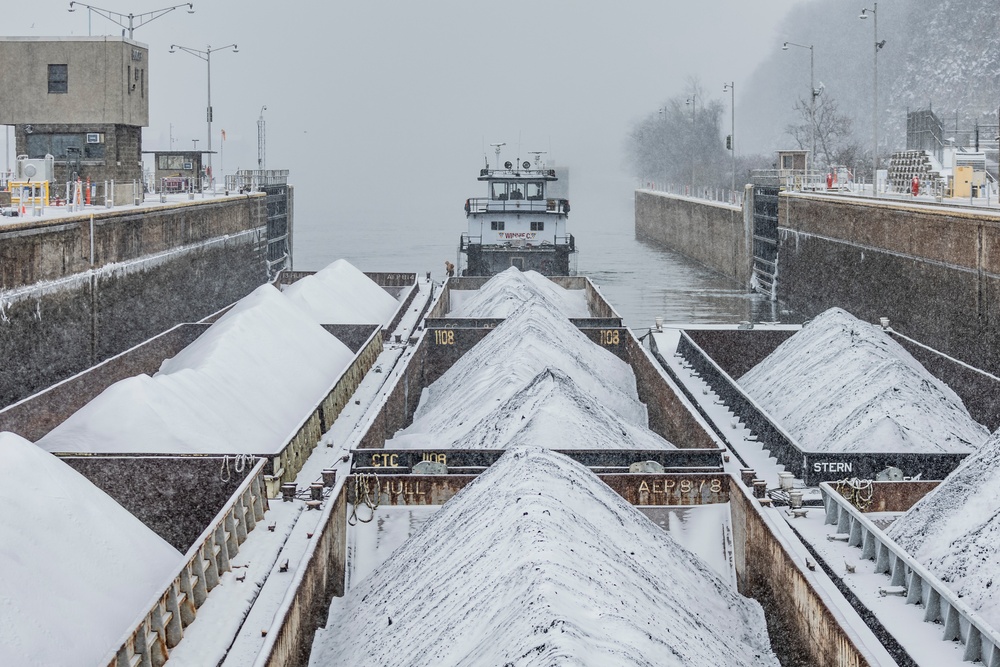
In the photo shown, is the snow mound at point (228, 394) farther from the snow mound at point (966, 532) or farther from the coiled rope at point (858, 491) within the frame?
the snow mound at point (966, 532)

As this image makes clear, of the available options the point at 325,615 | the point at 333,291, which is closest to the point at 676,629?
the point at 325,615

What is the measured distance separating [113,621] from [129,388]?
511cm

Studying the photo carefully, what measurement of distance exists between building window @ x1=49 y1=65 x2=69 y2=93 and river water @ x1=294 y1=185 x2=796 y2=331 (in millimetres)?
20603

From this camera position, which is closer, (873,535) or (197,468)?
(873,535)

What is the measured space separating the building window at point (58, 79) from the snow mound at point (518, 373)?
27.3m

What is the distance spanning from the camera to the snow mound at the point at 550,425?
12.3 m

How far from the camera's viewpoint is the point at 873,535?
33.1ft

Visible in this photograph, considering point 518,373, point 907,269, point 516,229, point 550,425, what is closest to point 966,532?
point 550,425

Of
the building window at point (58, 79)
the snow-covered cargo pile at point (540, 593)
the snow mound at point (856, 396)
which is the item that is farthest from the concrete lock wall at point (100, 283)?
the snow-covered cargo pile at point (540, 593)

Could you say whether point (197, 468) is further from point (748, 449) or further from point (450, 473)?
point (748, 449)

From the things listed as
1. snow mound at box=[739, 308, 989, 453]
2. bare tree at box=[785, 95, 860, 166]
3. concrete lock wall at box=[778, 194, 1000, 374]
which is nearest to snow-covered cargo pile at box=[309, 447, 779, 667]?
snow mound at box=[739, 308, 989, 453]

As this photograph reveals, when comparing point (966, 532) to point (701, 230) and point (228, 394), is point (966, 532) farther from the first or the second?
point (701, 230)

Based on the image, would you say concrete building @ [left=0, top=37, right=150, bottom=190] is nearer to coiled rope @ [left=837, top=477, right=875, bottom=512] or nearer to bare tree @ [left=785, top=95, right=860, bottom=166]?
coiled rope @ [left=837, top=477, right=875, bottom=512]

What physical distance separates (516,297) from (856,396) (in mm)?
9962
